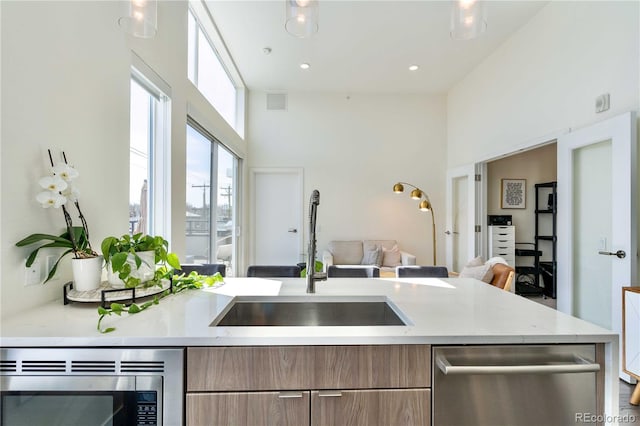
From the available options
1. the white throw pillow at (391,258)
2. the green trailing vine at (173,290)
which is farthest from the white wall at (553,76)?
the green trailing vine at (173,290)

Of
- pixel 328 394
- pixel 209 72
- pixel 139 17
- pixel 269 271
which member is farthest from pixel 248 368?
pixel 209 72

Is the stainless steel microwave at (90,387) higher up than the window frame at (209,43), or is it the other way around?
the window frame at (209,43)

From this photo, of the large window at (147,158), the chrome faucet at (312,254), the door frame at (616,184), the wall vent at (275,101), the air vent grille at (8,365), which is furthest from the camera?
the wall vent at (275,101)

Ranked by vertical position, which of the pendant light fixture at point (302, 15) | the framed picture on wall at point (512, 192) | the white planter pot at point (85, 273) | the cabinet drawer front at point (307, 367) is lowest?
the cabinet drawer front at point (307, 367)

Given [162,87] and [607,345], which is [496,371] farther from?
[162,87]

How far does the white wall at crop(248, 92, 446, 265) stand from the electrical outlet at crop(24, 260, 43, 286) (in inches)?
158

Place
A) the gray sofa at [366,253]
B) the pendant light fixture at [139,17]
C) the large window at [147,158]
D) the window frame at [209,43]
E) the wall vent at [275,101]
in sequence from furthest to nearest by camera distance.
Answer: the wall vent at [275,101] → the gray sofa at [366,253] → the window frame at [209,43] → the large window at [147,158] → the pendant light fixture at [139,17]

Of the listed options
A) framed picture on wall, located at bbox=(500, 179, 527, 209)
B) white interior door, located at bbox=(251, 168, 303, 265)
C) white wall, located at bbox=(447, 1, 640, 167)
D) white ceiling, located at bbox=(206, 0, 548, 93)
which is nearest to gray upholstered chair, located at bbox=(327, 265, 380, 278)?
white wall, located at bbox=(447, 1, 640, 167)

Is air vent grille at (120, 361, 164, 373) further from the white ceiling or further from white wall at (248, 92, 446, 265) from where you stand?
white wall at (248, 92, 446, 265)

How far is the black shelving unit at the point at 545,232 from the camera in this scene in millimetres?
4578

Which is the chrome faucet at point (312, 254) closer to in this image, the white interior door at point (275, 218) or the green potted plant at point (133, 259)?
the green potted plant at point (133, 259)

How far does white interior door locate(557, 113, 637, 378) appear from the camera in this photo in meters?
2.09

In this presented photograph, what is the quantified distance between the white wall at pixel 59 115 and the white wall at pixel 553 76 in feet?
10.8

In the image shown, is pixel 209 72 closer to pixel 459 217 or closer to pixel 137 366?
pixel 137 366
